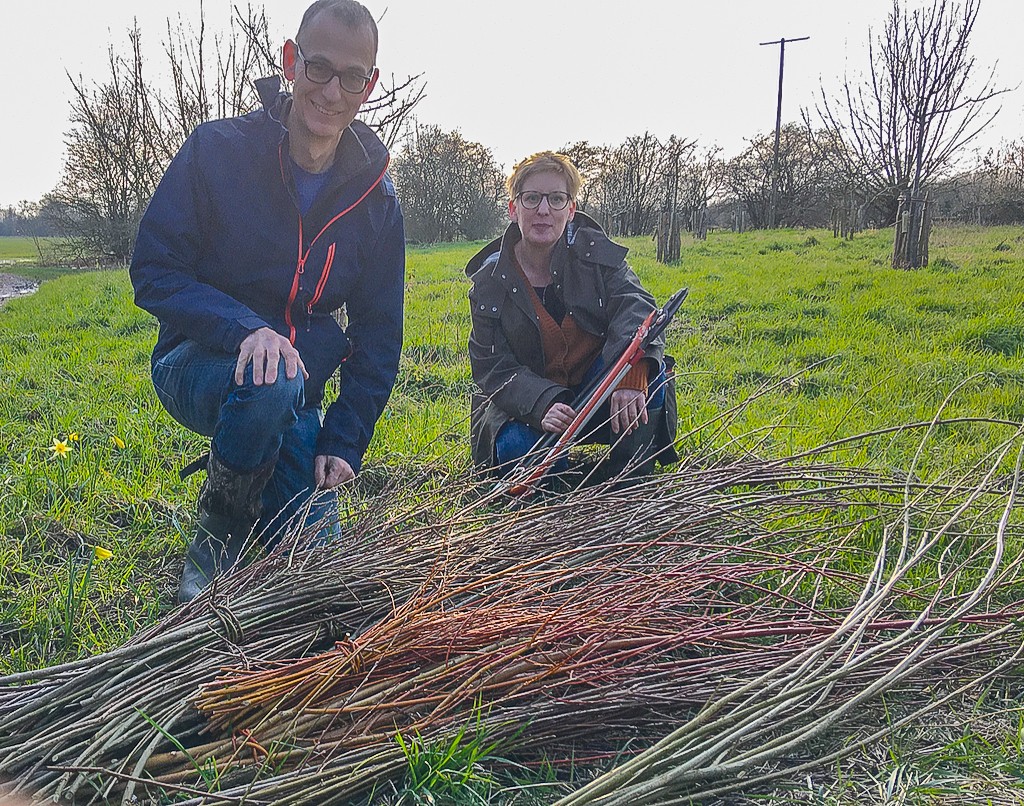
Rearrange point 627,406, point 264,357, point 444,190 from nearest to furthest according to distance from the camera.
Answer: point 264,357
point 627,406
point 444,190

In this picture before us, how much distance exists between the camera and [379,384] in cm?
257

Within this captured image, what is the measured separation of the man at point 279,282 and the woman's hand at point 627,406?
866 mm

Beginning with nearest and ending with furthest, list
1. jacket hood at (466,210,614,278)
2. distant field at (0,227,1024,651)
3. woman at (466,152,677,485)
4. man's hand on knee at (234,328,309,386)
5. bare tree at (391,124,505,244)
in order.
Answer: man's hand on knee at (234,328,309,386)
distant field at (0,227,1024,651)
woman at (466,152,677,485)
jacket hood at (466,210,614,278)
bare tree at (391,124,505,244)

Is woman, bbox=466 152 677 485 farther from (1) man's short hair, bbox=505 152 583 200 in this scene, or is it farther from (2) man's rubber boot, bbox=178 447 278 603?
(2) man's rubber boot, bbox=178 447 278 603

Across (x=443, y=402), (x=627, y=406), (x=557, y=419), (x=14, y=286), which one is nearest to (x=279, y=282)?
(x=557, y=419)

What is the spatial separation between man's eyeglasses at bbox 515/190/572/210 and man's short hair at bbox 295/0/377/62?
96cm

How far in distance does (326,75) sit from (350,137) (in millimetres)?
313

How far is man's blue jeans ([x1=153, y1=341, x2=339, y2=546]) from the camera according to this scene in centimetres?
208

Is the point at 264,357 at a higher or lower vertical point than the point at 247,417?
higher

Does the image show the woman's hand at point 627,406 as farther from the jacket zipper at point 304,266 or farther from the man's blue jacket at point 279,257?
the jacket zipper at point 304,266

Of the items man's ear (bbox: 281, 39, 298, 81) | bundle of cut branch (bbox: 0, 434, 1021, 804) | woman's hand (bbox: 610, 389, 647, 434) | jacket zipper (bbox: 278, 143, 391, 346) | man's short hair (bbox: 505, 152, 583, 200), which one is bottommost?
bundle of cut branch (bbox: 0, 434, 1021, 804)

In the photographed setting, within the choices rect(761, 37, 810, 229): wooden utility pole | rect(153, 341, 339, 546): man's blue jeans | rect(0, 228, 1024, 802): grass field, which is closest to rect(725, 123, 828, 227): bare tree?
rect(761, 37, 810, 229): wooden utility pole

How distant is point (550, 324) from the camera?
3092 millimetres

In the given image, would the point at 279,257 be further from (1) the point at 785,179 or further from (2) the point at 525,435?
(1) the point at 785,179
